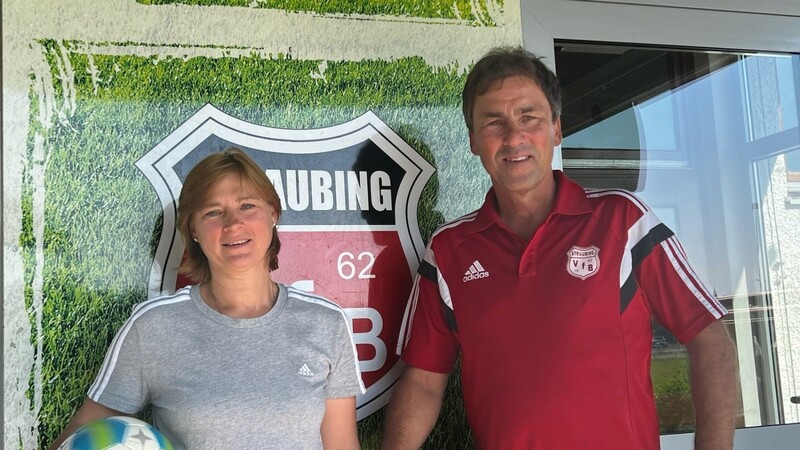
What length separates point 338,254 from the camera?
8.09 feet

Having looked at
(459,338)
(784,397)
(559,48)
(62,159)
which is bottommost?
(784,397)

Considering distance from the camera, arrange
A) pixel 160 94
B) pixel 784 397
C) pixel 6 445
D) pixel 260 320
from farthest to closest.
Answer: pixel 784 397 < pixel 160 94 < pixel 6 445 < pixel 260 320

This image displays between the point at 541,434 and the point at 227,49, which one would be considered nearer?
the point at 541,434

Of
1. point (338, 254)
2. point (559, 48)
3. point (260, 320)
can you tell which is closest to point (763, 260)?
point (559, 48)

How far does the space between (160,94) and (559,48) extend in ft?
4.36

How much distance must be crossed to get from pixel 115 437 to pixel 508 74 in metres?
1.35

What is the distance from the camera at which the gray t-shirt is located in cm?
180

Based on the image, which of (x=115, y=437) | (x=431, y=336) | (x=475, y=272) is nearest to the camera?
(x=115, y=437)

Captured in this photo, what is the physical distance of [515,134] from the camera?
6.93ft

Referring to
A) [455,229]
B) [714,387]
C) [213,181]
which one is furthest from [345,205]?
[714,387]

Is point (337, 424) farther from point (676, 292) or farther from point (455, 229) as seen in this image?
point (676, 292)

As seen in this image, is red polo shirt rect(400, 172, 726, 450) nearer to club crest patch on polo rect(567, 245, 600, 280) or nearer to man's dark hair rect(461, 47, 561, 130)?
club crest patch on polo rect(567, 245, 600, 280)

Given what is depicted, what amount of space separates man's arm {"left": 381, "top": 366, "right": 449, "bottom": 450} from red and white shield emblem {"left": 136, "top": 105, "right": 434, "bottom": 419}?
161 millimetres

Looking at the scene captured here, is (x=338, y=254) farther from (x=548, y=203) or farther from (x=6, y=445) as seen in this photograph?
(x=6, y=445)
